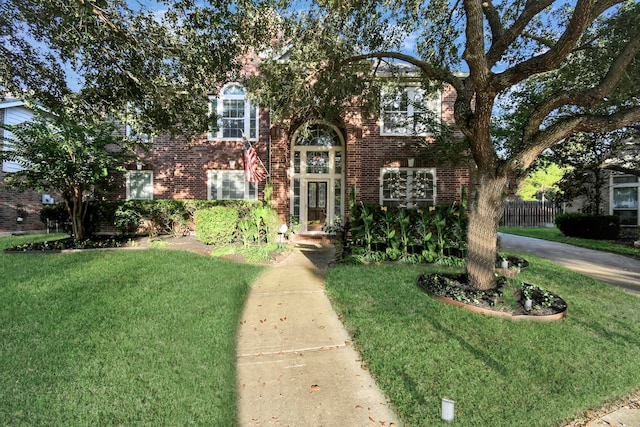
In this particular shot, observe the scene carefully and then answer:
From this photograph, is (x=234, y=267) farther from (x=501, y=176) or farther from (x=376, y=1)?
(x=376, y=1)

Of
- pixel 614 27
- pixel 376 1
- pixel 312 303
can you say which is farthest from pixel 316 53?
pixel 614 27

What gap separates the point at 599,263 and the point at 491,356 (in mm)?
7766

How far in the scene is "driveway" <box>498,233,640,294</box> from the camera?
6828 mm

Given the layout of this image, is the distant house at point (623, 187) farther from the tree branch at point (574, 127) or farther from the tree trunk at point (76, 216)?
the tree trunk at point (76, 216)

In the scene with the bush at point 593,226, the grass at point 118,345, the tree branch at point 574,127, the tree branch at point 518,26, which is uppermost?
the tree branch at point 518,26

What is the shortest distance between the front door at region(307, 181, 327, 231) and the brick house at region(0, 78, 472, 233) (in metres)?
0.04

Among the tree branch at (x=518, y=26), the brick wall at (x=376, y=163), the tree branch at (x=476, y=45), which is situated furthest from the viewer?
the brick wall at (x=376, y=163)

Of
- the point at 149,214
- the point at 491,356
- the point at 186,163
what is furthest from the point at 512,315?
the point at 186,163

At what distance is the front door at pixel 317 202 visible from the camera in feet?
41.4

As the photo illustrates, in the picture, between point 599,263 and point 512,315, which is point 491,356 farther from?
point 599,263

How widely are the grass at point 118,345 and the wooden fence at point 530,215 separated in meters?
23.0

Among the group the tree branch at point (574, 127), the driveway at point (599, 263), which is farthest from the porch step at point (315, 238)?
the tree branch at point (574, 127)

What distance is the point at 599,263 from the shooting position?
8.62m

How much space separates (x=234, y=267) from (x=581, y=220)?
1532 cm
